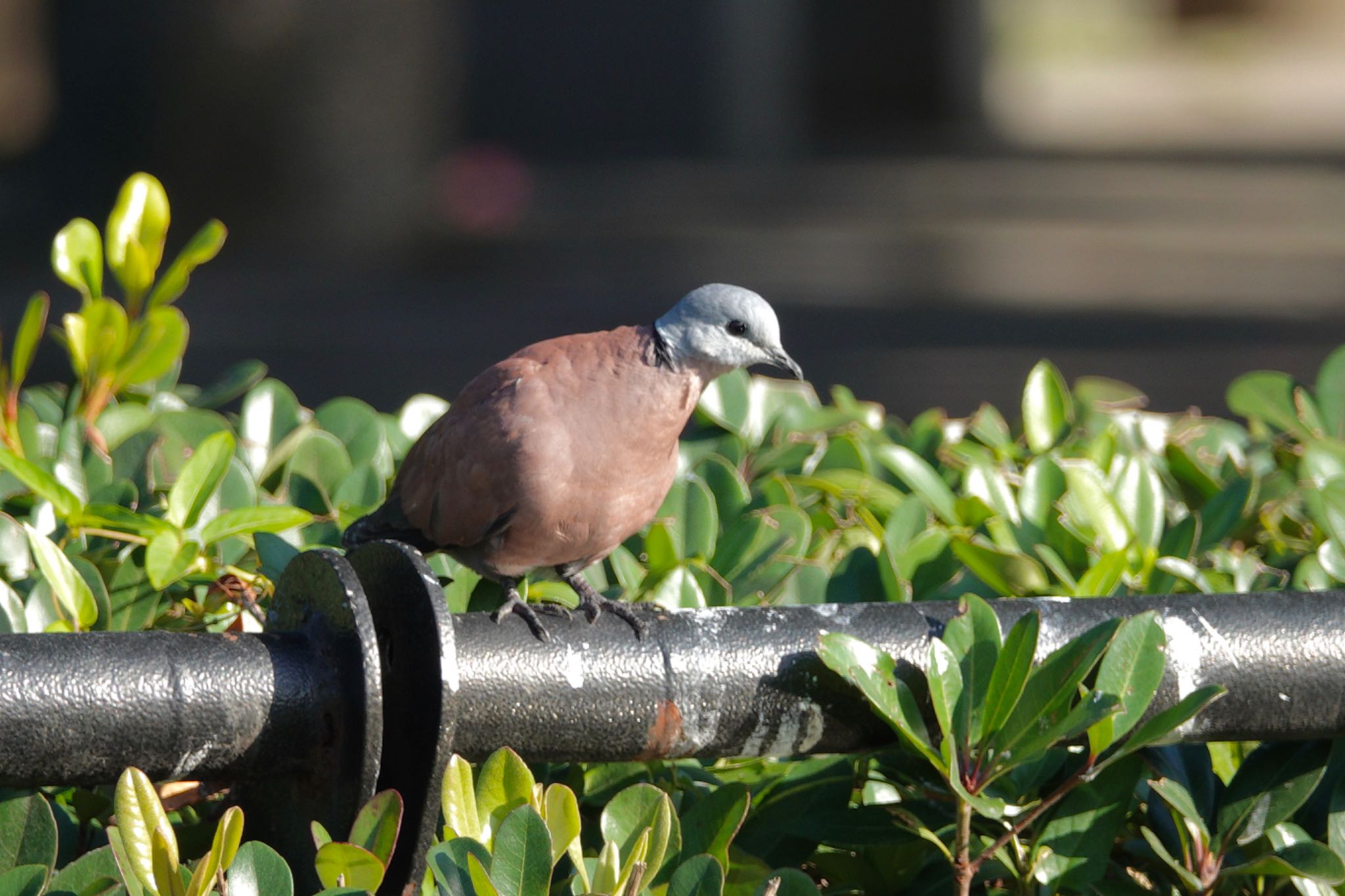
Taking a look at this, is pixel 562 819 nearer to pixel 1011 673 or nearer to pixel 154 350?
pixel 1011 673

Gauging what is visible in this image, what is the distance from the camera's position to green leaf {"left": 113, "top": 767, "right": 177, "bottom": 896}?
4.37ft

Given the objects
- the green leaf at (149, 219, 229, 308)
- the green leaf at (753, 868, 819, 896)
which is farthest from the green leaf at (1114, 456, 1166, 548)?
the green leaf at (149, 219, 229, 308)

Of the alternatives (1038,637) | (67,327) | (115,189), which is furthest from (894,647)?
(115,189)

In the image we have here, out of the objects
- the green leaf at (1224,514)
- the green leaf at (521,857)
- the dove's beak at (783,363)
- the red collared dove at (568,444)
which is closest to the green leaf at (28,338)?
the red collared dove at (568,444)

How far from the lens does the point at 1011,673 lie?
154 cm

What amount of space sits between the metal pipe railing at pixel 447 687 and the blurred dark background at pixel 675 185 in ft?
25.9

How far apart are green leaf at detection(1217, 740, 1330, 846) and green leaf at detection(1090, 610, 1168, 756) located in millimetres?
206

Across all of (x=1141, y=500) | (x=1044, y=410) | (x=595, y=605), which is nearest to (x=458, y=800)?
(x=595, y=605)

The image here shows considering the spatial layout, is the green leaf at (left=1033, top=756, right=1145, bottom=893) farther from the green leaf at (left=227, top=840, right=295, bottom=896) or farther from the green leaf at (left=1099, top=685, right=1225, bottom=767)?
the green leaf at (left=227, top=840, right=295, bottom=896)

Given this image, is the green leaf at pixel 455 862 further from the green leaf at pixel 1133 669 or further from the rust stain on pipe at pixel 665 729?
the green leaf at pixel 1133 669

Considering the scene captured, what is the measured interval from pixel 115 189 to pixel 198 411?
9.97 m

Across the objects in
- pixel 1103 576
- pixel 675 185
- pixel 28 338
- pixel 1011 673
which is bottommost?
pixel 675 185

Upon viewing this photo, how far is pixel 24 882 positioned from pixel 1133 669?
1102 millimetres

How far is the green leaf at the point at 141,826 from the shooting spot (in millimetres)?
1332
